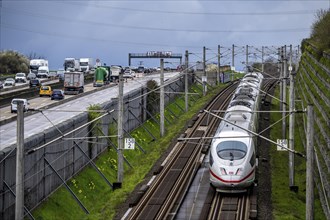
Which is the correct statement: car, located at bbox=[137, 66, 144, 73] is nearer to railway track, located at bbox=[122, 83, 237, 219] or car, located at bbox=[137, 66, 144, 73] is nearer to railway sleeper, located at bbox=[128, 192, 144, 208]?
railway track, located at bbox=[122, 83, 237, 219]

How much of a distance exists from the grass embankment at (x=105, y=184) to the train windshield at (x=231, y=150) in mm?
6450

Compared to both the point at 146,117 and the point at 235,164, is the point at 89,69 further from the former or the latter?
the point at 235,164

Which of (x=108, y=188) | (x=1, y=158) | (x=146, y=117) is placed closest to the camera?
(x=1, y=158)

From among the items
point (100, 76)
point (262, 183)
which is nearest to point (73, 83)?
point (100, 76)

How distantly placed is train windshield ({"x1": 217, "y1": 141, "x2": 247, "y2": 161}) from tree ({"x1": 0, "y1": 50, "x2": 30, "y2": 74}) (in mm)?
115435

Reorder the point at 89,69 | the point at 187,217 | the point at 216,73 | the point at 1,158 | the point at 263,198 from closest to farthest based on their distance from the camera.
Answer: the point at 1,158
the point at 187,217
the point at 263,198
the point at 216,73
the point at 89,69

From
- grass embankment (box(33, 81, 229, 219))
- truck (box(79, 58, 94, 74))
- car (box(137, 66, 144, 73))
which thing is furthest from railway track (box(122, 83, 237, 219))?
car (box(137, 66, 144, 73))

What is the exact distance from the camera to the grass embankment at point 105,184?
37062 mm

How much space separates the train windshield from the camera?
3628cm

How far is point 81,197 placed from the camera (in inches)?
1629

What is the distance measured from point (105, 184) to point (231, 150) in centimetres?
1235

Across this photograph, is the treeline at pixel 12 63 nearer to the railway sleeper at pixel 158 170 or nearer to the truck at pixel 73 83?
the truck at pixel 73 83

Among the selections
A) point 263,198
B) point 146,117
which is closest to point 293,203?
point 263,198

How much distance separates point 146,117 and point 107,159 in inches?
760
